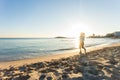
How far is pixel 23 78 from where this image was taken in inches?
241

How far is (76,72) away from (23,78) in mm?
2333

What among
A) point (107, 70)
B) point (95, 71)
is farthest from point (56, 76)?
point (107, 70)

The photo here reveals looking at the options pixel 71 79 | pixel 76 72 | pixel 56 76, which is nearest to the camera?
pixel 71 79

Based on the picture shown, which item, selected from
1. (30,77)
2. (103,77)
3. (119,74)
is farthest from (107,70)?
(30,77)

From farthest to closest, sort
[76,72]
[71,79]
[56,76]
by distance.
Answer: [76,72], [56,76], [71,79]

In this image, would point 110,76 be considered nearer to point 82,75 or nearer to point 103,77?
point 103,77

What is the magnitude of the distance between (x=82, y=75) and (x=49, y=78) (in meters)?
1.39

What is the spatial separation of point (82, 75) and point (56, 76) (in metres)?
1.08

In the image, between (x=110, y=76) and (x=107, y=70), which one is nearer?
(x=110, y=76)

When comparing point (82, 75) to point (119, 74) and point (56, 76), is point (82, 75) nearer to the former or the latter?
point (56, 76)

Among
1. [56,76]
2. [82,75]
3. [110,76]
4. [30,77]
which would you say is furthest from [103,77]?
[30,77]

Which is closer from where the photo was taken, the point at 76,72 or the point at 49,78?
the point at 49,78

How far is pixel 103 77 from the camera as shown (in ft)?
20.3

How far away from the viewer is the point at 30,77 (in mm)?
6258
